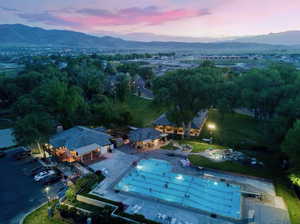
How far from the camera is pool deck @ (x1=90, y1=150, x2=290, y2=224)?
580 inches

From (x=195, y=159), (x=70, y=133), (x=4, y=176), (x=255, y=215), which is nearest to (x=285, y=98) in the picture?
(x=195, y=159)

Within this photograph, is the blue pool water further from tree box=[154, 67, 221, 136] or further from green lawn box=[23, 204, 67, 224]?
tree box=[154, 67, 221, 136]

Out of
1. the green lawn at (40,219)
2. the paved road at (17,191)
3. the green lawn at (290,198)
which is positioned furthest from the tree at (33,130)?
the green lawn at (290,198)

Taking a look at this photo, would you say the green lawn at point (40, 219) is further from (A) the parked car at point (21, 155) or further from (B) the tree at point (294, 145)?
(B) the tree at point (294, 145)

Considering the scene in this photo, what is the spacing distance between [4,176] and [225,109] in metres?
27.4

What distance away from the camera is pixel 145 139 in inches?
1009

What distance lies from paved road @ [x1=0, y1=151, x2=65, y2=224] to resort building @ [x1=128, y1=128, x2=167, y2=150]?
1115 cm

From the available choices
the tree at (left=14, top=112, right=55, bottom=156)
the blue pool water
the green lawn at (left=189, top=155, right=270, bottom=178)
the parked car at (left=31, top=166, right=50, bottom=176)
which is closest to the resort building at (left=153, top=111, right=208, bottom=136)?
the green lawn at (left=189, top=155, right=270, bottom=178)

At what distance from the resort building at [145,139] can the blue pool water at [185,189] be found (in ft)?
15.8

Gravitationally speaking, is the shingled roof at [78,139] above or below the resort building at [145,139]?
above

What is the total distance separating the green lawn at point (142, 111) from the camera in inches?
1370

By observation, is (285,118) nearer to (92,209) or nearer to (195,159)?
(195,159)

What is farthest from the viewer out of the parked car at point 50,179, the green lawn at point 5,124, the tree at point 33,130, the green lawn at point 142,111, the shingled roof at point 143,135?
the green lawn at point 5,124

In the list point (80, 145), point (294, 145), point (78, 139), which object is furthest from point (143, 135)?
point (294, 145)
